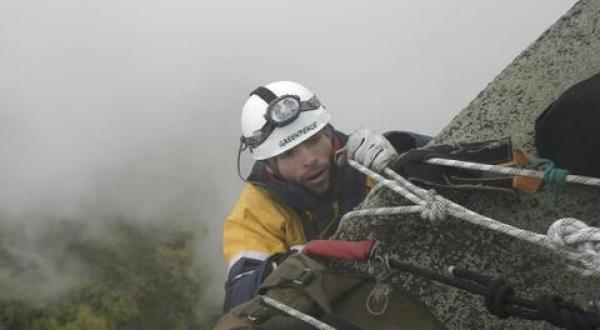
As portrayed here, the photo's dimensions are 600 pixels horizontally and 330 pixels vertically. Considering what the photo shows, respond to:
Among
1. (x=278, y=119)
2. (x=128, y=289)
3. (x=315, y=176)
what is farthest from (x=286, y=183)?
(x=128, y=289)

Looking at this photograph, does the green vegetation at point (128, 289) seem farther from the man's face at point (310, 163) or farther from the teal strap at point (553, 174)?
the teal strap at point (553, 174)

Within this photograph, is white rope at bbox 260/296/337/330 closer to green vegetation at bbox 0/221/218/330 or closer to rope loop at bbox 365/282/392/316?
rope loop at bbox 365/282/392/316

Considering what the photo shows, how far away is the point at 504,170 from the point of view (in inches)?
55.7

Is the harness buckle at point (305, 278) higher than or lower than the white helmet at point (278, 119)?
lower

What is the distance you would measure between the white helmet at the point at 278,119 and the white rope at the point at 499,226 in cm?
90

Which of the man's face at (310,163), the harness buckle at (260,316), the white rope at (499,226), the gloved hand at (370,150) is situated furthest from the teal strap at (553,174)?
the man's face at (310,163)

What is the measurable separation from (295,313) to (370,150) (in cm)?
47

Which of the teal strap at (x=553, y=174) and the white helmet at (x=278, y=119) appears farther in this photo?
the white helmet at (x=278, y=119)

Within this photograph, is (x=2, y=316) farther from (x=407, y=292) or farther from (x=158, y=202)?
(x=407, y=292)

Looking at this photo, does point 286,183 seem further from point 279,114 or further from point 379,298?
point 379,298

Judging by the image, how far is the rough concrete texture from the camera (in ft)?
4.87

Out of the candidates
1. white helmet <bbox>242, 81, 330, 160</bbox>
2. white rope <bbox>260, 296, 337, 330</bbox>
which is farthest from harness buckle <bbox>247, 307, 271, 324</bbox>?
white helmet <bbox>242, 81, 330, 160</bbox>

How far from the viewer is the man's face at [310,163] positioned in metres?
2.47

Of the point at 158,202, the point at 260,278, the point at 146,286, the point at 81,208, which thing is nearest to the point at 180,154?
the point at 158,202
